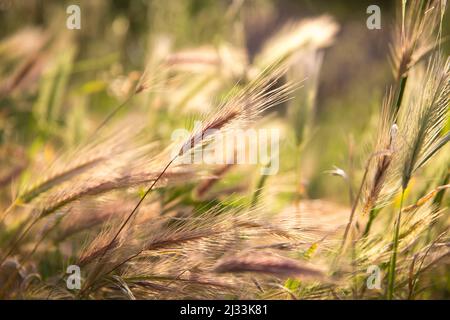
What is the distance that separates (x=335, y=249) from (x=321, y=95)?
3552 millimetres

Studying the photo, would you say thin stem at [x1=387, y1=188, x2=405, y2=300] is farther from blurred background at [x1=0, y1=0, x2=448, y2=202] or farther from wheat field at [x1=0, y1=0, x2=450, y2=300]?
blurred background at [x1=0, y1=0, x2=448, y2=202]

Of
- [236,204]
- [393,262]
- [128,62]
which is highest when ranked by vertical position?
[128,62]

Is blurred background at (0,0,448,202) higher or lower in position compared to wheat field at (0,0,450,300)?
higher

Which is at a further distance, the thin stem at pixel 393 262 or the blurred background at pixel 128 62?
the blurred background at pixel 128 62

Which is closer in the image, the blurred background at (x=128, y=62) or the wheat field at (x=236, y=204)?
the wheat field at (x=236, y=204)

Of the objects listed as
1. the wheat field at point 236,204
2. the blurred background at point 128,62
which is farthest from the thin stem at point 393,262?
the blurred background at point 128,62

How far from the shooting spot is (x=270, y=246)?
1.13 meters

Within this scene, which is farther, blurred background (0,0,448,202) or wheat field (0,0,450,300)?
blurred background (0,0,448,202)

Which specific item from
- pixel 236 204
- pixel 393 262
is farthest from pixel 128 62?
pixel 393 262

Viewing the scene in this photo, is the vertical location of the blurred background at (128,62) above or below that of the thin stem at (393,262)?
above

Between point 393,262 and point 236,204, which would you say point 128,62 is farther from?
point 393,262

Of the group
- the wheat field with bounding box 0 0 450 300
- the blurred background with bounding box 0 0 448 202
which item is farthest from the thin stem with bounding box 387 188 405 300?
the blurred background with bounding box 0 0 448 202

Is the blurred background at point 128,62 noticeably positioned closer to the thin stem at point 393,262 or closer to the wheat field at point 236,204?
the wheat field at point 236,204
